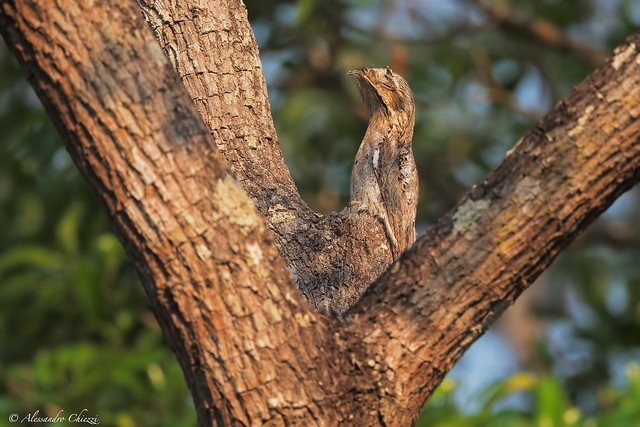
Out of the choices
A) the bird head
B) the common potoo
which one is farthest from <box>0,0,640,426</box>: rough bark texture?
the bird head

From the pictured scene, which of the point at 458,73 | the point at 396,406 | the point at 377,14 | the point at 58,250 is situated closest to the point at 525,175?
the point at 396,406

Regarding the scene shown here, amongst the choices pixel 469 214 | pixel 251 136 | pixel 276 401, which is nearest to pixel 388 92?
pixel 251 136

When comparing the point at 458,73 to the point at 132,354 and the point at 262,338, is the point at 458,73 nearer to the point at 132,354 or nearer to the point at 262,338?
the point at 132,354

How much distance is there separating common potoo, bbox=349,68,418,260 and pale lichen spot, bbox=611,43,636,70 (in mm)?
1097

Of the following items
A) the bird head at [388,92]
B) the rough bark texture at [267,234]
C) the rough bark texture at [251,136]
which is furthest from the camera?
the bird head at [388,92]

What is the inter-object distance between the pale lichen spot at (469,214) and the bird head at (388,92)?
5.26 ft

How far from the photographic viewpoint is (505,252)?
6.78 feet

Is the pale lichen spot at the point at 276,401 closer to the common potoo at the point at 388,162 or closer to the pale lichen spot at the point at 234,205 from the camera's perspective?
the pale lichen spot at the point at 234,205

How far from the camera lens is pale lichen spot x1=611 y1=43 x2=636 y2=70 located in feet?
6.75

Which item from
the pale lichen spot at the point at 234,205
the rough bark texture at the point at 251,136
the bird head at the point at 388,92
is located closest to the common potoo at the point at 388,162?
the bird head at the point at 388,92

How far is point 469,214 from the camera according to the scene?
6.86 ft

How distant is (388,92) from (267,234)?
1774 mm

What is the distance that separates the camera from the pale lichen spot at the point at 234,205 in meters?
2.02

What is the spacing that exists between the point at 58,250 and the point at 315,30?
2443mm
